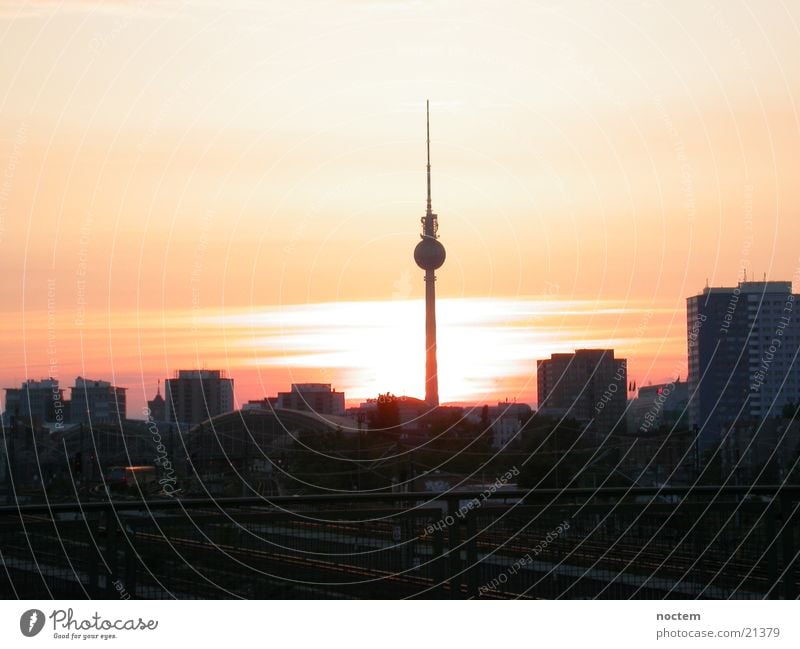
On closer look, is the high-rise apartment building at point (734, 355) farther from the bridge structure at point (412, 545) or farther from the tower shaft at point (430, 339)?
the bridge structure at point (412, 545)

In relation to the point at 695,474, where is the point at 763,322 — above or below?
above

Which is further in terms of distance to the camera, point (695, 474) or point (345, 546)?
point (695, 474)

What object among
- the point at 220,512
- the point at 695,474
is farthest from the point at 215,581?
the point at 695,474

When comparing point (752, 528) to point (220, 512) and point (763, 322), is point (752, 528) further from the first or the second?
point (763, 322)

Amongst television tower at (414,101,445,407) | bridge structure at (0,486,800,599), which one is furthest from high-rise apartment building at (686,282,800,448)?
bridge structure at (0,486,800,599)

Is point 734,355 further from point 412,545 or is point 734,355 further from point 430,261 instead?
point 412,545

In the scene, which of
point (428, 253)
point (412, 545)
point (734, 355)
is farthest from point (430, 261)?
point (412, 545)
